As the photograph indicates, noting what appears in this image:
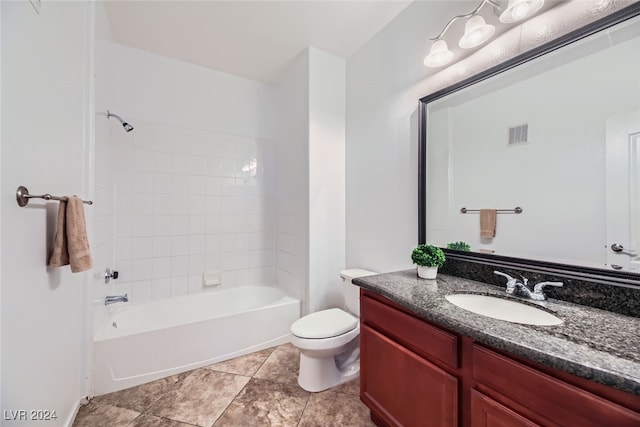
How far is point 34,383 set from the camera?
100 centimetres

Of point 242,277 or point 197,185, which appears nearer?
point 197,185

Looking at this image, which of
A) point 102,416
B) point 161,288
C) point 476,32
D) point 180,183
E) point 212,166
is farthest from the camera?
point 212,166

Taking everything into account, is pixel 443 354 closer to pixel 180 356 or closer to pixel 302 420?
pixel 302 420

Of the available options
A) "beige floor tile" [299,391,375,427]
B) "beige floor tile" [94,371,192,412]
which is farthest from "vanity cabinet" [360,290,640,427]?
"beige floor tile" [94,371,192,412]

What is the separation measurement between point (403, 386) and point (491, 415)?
0.39 m

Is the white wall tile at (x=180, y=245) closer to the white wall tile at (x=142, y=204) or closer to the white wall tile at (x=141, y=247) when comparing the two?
the white wall tile at (x=141, y=247)

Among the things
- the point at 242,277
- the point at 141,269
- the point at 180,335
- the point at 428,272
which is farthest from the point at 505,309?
the point at 141,269

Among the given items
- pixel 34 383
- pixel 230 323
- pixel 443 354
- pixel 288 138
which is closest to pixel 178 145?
pixel 288 138

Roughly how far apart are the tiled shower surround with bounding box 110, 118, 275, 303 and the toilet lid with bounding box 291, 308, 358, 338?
123 cm

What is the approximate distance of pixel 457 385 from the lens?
89 cm

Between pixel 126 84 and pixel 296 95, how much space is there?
60.0 inches

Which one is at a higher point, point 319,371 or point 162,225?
point 162,225

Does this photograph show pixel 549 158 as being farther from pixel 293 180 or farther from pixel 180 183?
pixel 180 183

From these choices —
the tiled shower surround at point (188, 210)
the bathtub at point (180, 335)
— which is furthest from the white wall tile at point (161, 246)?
the bathtub at point (180, 335)
